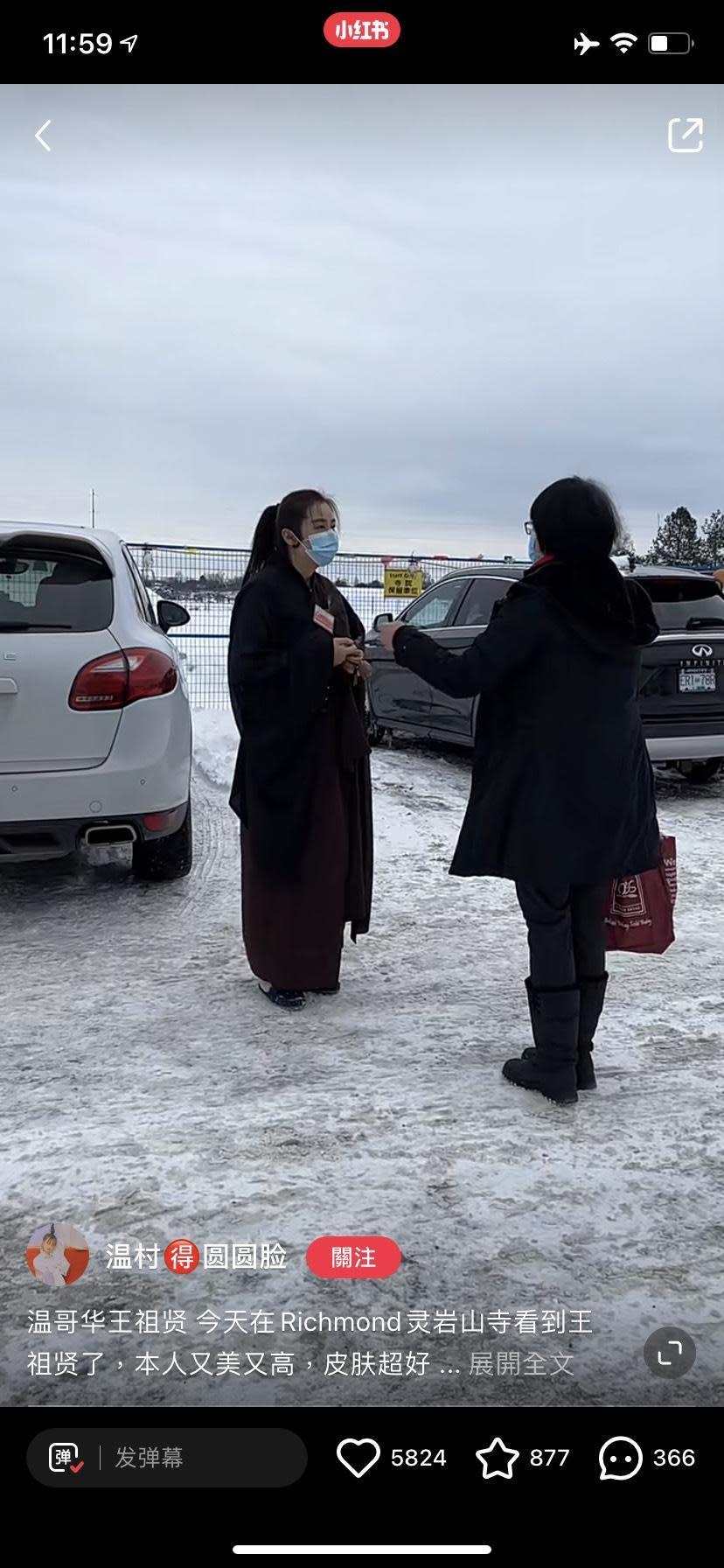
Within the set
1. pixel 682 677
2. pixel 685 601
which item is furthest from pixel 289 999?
pixel 685 601

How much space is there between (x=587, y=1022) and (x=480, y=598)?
19.5 ft

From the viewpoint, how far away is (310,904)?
12.0ft

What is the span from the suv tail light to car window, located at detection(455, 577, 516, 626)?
13.8 feet

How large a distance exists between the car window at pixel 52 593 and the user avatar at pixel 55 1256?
3.01m

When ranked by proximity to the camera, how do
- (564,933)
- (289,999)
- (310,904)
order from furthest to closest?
(289,999), (310,904), (564,933)

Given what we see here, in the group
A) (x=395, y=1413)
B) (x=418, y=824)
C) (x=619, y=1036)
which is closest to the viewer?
(x=395, y=1413)

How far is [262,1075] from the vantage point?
3201 millimetres

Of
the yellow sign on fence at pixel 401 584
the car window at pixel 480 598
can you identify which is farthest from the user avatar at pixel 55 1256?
the yellow sign on fence at pixel 401 584

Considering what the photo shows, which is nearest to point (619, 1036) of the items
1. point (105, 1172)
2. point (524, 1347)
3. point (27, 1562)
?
point (105, 1172)
